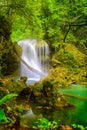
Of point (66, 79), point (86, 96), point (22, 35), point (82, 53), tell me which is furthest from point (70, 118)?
point (22, 35)

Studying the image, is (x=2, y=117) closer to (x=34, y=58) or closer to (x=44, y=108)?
(x=44, y=108)

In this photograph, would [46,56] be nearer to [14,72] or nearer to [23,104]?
[14,72]

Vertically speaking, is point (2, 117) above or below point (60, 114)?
above

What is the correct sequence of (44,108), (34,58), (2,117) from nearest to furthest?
(2,117)
(44,108)
(34,58)

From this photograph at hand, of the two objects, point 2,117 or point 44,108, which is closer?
point 2,117

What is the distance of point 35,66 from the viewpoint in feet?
92.8

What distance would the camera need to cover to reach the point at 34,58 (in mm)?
29156

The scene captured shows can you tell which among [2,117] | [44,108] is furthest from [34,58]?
[2,117]

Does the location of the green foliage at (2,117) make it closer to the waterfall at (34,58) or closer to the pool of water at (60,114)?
the pool of water at (60,114)

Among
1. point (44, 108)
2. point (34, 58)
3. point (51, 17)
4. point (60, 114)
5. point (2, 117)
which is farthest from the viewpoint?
point (34, 58)

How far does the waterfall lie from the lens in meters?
26.3

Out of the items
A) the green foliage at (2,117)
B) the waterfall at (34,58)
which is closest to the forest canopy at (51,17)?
the waterfall at (34,58)

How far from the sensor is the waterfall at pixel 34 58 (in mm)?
26263

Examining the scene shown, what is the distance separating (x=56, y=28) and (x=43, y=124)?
1205 centimetres
